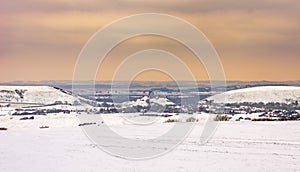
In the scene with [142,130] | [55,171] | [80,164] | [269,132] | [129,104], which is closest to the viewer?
[55,171]

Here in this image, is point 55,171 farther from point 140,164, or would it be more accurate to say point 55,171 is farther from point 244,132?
point 244,132

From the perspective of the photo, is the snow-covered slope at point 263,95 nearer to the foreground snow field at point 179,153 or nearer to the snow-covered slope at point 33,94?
the snow-covered slope at point 33,94

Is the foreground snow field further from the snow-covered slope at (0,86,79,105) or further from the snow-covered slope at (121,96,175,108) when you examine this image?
the snow-covered slope at (0,86,79,105)

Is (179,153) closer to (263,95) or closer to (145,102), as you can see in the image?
(145,102)

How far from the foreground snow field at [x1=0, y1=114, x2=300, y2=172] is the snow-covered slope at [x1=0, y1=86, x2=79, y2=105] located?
270 ft

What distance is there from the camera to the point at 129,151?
2420 cm

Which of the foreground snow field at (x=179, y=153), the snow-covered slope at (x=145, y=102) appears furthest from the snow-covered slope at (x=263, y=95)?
the foreground snow field at (x=179, y=153)

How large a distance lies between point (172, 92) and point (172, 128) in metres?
29.2

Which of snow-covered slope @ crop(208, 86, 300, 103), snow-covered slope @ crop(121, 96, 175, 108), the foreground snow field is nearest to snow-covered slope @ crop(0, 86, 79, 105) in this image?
snow-covered slope @ crop(208, 86, 300, 103)

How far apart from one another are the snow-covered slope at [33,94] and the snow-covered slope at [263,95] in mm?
37449

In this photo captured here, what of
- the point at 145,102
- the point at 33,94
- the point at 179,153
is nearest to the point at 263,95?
the point at 145,102

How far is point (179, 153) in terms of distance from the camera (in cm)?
2348

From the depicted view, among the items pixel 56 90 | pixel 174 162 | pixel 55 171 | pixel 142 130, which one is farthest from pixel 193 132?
pixel 56 90

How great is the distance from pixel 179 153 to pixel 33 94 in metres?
109
